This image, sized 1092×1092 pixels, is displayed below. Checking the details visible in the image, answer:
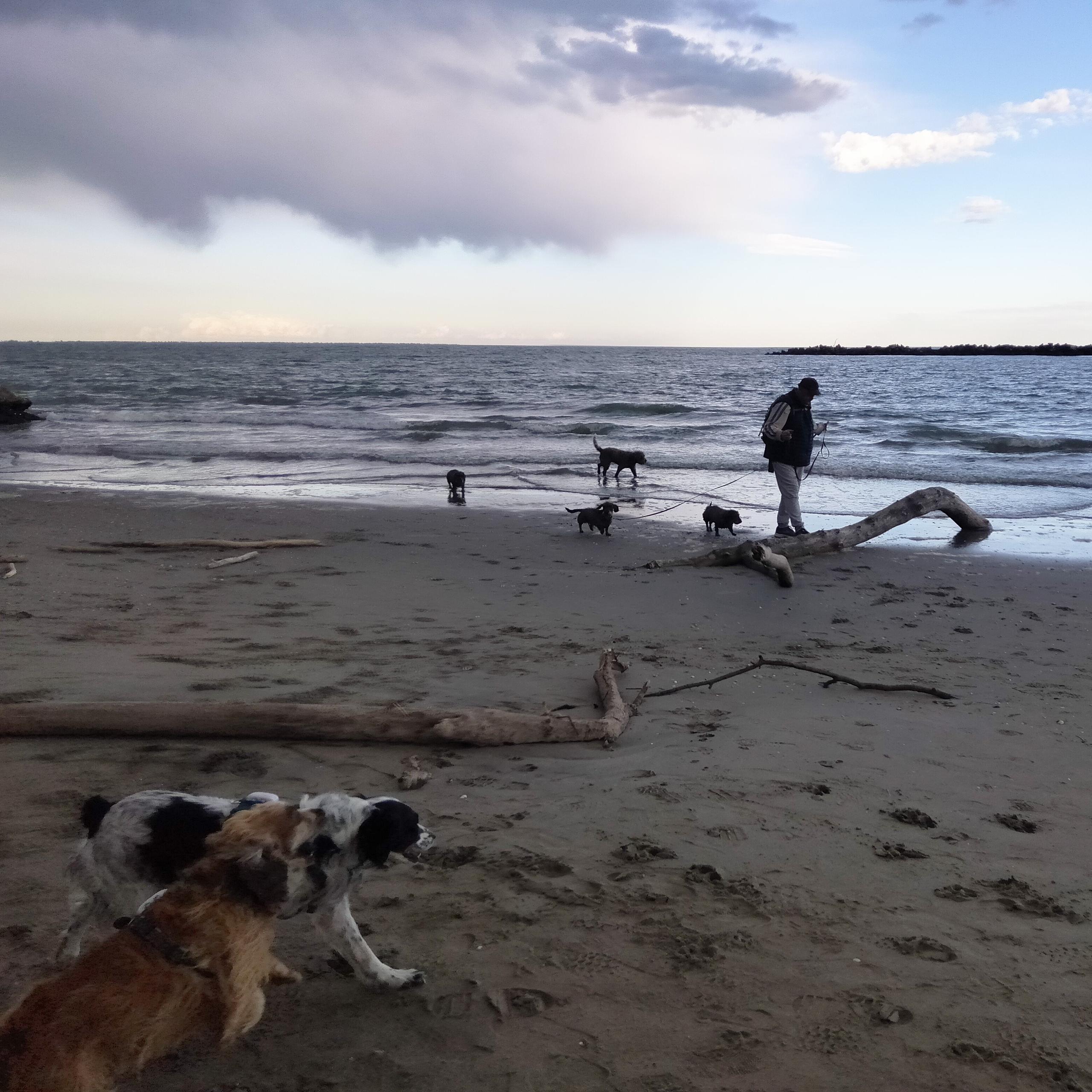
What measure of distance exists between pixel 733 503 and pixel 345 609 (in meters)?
9.19

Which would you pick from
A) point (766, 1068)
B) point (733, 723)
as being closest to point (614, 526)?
point (733, 723)

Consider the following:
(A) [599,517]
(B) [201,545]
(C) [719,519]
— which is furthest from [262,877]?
(C) [719,519]

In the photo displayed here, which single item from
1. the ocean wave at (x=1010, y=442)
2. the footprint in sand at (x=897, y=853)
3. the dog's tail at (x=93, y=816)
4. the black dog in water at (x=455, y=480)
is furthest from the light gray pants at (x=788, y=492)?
the ocean wave at (x=1010, y=442)

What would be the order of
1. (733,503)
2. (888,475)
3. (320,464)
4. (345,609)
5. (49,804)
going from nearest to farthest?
(49,804) < (345,609) < (733,503) < (888,475) < (320,464)

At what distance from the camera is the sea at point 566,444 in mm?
15523

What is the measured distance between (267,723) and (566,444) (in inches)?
821

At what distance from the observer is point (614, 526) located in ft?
42.5

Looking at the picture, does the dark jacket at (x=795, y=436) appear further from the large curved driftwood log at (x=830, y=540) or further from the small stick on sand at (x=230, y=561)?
the small stick on sand at (x=230, y=561)

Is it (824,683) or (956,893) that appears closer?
(956,893)

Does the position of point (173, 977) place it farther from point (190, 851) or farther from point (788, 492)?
point (788, 492)

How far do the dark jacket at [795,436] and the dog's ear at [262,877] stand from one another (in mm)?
9941

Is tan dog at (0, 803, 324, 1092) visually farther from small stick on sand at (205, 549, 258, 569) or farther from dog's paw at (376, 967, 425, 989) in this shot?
small stick on sand at (205, 549, 258, 569)

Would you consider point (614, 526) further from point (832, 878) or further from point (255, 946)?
point (255, 946)

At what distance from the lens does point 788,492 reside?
1166 centimetres
